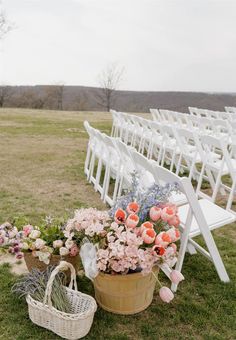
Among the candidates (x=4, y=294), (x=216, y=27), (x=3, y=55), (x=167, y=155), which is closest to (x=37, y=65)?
(x=3, y=55)

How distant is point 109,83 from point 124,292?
3324 centimetres

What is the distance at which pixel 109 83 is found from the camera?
114 feet

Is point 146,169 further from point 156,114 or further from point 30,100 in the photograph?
point 30,100

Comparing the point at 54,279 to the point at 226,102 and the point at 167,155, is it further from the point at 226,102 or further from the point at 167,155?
the point at 226,102

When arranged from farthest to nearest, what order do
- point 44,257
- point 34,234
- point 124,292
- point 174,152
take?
point 174,152 → point 34,234 → point 44,257 → point 124,292

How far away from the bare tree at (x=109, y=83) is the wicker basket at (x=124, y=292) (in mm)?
31904

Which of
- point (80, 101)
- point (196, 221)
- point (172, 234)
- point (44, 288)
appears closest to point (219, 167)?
point (196, 221)

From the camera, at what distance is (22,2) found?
9.98 meters

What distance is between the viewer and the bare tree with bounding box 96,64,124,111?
110 ft

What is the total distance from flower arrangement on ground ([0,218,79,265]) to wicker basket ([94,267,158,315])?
33 centimetres

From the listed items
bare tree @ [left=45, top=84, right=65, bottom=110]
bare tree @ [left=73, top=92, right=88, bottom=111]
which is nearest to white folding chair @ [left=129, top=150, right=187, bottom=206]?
bare tree @ [left=73, top=92, right=88, bottom=111]

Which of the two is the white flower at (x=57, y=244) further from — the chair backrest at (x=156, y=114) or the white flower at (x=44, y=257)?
the chair backrest at (x=156, y=114)

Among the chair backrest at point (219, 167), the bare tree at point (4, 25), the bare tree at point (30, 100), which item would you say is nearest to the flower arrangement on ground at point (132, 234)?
the chair backrest at point (219, 167)

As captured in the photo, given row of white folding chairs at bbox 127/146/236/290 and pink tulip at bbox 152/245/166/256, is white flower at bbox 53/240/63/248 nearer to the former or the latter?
pink tulip at bbox 152/245/166/256
